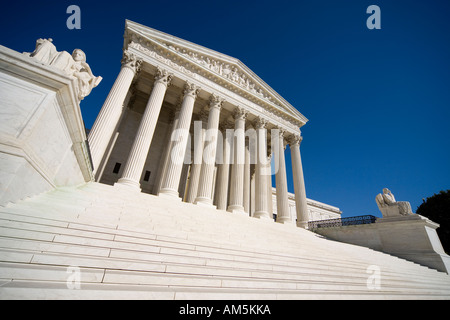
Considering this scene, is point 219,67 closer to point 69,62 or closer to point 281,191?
point 281,191

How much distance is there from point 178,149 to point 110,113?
5.09m

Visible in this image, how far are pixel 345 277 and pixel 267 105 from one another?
19229 mm

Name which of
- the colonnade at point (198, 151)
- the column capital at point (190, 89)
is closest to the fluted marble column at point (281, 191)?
the colonnade at point (198, 151)

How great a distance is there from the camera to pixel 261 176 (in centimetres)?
1788

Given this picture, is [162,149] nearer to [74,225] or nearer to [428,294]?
[74,225]

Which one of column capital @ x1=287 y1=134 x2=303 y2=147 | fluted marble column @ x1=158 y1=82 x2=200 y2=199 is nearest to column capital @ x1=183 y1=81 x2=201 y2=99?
fluted marble column @ x1=158 y1=82 x2=200 y2=199

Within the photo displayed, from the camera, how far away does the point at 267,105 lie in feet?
72.2

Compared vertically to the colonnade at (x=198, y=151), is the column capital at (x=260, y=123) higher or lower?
higher

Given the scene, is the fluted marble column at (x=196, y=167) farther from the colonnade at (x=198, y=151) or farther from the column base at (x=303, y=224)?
the column base at (x=303, y=224)

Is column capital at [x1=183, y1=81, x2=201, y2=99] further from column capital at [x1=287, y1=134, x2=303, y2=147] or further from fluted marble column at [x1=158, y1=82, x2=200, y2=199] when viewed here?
column capital at [x1=287, y1=134, x2=303, y2=147]

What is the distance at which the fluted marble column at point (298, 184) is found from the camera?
59.9ft

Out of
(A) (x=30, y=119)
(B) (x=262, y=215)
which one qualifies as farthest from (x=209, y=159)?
(A) (x=30, y=119)

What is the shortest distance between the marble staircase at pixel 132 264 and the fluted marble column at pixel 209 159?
23.7 ft
